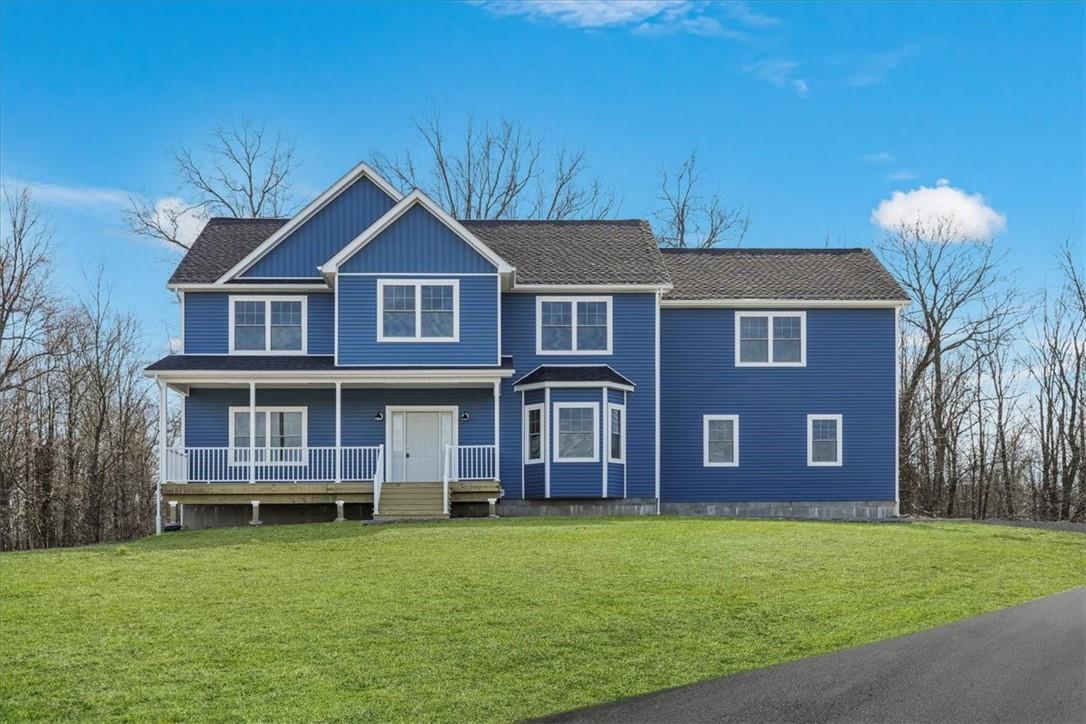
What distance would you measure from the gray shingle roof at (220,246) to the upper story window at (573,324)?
7414mm

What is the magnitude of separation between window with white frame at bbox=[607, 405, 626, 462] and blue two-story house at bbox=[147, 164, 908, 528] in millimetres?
47

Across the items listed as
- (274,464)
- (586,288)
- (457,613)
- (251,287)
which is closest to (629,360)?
(586,288)

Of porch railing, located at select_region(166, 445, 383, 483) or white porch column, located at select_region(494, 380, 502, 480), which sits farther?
white porch column, located at select_region(494, 380, 502, 480)

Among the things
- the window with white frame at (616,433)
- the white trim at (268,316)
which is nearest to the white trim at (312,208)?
the white trim at (268,316)

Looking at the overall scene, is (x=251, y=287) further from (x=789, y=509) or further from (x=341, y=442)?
(x=789, y=509)

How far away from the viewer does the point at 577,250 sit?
100 ft

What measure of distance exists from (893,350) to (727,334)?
398 centimetres

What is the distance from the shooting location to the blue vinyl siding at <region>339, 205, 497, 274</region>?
27.8m

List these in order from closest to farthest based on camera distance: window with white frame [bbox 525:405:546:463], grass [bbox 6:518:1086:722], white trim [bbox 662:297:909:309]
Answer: grass [bbox 6:518:1086:722] < window with white frame [bbox 525:405:546:463] < white trim [bbox 662:297:909:309]

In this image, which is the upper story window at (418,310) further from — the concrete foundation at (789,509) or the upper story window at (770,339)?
the upper story window at (770,339)

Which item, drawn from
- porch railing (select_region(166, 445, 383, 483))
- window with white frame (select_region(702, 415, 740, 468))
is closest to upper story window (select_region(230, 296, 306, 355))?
porch railing (select_region(166, 445, 383, 483))

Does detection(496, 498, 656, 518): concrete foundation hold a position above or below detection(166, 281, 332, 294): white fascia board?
below

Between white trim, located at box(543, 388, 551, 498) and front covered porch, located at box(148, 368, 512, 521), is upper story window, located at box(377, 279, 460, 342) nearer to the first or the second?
front covered porch, located at box(148, 368, 512, 521)

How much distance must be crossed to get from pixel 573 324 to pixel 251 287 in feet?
24.4
